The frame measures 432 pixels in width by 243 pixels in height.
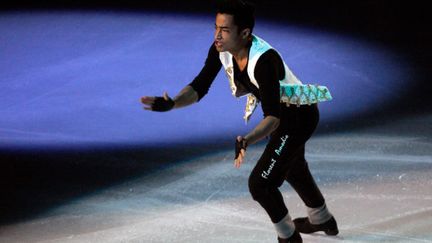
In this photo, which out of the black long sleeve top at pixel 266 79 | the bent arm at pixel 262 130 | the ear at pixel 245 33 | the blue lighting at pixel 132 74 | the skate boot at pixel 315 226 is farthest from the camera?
the blue lighting at pixel 132 74

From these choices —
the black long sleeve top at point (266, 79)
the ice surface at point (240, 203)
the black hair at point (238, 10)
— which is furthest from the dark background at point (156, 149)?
the black hair at point (238, 10)

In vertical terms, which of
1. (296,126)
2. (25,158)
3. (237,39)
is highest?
(237,39)

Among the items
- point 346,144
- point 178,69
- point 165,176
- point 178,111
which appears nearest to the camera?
point 165,176

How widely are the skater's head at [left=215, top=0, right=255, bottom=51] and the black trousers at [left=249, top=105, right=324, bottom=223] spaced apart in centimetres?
45

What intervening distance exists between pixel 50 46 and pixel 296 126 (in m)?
4.76

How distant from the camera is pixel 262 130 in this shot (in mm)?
3668

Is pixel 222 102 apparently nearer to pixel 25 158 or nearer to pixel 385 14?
pixel 25 158

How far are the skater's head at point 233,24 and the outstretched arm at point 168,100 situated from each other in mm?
321

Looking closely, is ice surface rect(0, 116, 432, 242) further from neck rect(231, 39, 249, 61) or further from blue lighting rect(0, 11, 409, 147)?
neck rect(231, 39, 249, 61)

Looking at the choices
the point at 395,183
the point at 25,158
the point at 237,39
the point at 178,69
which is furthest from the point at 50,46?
the point at 237,39

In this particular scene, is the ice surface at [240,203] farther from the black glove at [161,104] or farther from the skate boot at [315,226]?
the black glove at [161,104]

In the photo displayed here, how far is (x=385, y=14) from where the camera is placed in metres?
9.36

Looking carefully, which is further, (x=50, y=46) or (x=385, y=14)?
(x=385, y=14)

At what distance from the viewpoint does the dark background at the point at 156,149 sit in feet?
17.3
